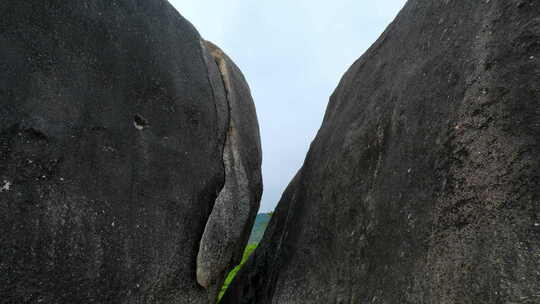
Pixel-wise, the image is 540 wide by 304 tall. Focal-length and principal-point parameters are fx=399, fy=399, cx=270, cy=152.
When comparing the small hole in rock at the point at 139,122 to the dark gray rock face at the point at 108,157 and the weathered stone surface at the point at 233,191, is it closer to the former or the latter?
the dark gray rock face at the point at 108,157

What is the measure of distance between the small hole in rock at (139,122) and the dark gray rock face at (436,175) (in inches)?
63.8

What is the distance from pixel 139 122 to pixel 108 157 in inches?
16.3

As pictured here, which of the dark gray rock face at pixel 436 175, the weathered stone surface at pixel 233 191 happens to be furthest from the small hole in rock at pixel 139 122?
the dark gray rock face at pixel 436 175

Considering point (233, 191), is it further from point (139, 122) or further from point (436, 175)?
point (436, 175)

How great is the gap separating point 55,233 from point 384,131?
92.1 inches

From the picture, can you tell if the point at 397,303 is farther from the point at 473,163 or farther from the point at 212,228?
the point at 212,228

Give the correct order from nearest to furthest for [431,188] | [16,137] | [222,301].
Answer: [431,188]
[16,137]
[222,301]

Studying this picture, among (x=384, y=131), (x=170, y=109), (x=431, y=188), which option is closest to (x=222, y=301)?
(x=170, y=109)

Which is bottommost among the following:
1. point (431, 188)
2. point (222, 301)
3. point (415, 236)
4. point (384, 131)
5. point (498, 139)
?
point (222, 301)

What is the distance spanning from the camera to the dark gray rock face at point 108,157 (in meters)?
2.50

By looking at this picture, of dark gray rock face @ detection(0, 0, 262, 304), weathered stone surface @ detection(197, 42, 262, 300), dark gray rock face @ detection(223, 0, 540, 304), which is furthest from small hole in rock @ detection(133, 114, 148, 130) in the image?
dark gray rock face @ detection(223, 0, 540, 304)

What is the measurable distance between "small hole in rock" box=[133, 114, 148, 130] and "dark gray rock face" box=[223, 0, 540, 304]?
162 cm

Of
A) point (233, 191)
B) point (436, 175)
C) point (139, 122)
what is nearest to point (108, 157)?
point (139, 122)

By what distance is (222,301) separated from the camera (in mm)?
5035
